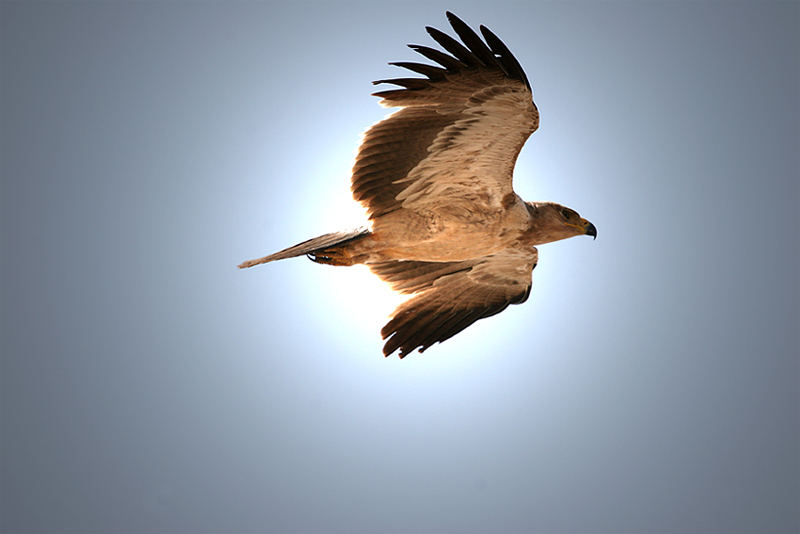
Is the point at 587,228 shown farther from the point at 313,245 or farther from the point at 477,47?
the point at 313,245

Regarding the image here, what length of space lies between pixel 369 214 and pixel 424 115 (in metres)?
0.93

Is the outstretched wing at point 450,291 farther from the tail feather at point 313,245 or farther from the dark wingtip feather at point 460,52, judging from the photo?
the dark wingtip feather at point 460,52

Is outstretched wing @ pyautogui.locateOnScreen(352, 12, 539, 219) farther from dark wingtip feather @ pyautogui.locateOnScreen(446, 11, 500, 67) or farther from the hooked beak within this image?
the hooked beak

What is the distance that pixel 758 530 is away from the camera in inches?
1436

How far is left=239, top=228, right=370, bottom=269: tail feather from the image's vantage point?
5793mm

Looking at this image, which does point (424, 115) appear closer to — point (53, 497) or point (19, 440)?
point (53, 497)

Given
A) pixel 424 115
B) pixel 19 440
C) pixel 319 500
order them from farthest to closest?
pixel 19 440 < pixel 319 500 < pixel 424 115

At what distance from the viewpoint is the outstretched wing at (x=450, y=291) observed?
699cm

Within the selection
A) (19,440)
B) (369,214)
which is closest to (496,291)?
(369,214)

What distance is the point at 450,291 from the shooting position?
7.25 meters

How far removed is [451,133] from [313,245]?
1304 mm

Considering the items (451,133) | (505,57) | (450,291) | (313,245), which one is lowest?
(450,291)

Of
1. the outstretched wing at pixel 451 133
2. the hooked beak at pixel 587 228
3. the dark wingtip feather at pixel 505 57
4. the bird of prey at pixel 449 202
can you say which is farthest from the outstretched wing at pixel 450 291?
the dark wingtip feather at pixel 505 57

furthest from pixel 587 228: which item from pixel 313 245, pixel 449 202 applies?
pixel 313 245
